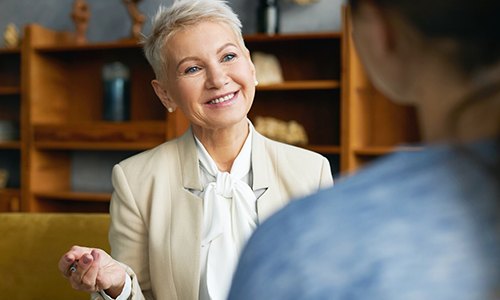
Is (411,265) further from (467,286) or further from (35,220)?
(35,220)

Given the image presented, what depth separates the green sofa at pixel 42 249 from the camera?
1.81 metres

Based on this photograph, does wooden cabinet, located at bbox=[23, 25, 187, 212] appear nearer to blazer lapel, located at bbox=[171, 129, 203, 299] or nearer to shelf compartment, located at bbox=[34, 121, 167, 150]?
shelf compartment, located at bbox=[34, 121, 167, 150]

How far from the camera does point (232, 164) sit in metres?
1.56

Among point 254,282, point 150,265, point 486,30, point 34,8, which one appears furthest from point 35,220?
point 34,8

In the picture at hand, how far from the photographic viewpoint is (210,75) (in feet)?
5.09

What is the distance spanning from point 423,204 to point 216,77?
117 centimetres

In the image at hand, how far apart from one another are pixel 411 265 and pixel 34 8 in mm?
5020

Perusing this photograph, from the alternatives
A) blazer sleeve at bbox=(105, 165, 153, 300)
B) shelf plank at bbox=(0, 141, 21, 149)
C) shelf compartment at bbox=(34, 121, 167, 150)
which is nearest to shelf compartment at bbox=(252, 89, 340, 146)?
shelf compartment at bbox=(34, 121, 167, 150)

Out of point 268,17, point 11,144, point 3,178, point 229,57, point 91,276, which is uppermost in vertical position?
point 268,17

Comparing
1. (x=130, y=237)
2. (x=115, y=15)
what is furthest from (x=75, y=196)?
(x=130, y=237)

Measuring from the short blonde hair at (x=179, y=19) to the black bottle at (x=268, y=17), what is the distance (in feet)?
7.80

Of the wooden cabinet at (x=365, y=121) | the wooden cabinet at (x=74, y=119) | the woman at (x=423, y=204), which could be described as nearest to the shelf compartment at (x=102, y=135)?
the wooden cabinet at (x=74, y=119)

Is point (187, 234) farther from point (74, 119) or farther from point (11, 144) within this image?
point (74, 119)

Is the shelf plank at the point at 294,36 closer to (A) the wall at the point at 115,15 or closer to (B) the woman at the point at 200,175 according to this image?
(A) the wall at the point at 115,15
